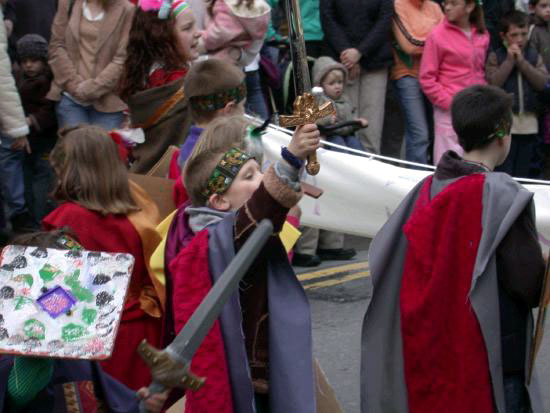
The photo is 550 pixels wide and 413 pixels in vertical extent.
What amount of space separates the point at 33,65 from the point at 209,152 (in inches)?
201

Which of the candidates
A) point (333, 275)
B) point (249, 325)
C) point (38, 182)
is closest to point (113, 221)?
point (249, 325)

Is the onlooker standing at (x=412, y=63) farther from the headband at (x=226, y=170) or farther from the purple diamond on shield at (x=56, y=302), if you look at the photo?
the purple diamond on shield at (x=56, y=302)

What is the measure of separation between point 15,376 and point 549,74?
23.9 feet

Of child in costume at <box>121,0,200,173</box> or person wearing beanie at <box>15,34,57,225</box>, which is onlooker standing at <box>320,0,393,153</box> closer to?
person wearing beanie at <box>15,34,57,225</box>

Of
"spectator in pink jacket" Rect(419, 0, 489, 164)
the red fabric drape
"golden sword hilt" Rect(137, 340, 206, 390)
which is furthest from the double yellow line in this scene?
"golden sword hilt" Rect(137, 340, 206, 390)

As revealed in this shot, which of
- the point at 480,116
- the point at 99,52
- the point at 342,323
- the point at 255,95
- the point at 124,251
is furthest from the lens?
the point at 255,95

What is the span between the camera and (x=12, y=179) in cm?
812

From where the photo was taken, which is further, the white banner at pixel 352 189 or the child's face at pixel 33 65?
the child's face at pixel 33 65

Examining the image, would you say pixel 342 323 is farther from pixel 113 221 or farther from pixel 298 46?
pixel 298 46

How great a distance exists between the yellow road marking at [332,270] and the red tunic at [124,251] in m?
3.48

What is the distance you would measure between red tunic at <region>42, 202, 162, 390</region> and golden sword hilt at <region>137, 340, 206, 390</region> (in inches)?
88.1

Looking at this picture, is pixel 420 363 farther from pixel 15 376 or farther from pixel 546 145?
pixel 546 145

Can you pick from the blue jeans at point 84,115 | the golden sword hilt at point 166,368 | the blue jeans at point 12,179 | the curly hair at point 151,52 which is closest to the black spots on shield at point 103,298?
the golden sword hilt at point 166,368

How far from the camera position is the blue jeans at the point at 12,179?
7.96m
